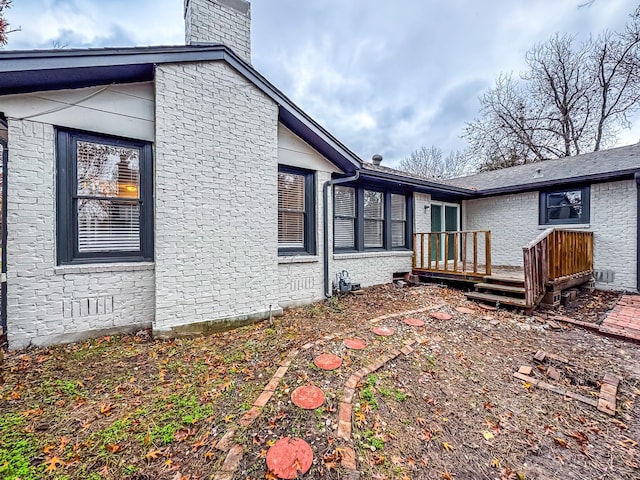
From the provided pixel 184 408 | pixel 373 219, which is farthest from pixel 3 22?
pixel 184 408

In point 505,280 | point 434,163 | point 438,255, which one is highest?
point 434,163

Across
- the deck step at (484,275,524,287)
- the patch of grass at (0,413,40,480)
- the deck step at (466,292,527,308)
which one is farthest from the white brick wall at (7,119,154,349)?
the deck step at (484,275,524,287)

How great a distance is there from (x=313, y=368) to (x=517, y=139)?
67.1 ft

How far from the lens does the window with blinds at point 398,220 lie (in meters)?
7.95

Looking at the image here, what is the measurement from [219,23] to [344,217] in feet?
15.2

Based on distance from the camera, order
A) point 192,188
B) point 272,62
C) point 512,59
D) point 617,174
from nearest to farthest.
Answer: point 192,188, point 617,174, point 272,62, point 512,59

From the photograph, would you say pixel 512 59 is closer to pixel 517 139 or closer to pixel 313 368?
pixel 517 139

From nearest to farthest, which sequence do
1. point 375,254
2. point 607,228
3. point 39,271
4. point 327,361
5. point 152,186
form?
point 327,361
point 39,271
point 152,186
point 375,254
point 607,228

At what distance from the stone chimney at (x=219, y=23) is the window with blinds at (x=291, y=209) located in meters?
2.47

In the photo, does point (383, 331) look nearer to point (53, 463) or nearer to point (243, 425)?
point (243, 425)

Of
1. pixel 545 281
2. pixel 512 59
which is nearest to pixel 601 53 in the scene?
pixel 512 59

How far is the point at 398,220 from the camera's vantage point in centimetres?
800

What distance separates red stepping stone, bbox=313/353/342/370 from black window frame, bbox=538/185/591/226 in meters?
8.85

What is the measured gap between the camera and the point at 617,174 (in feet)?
22.7
